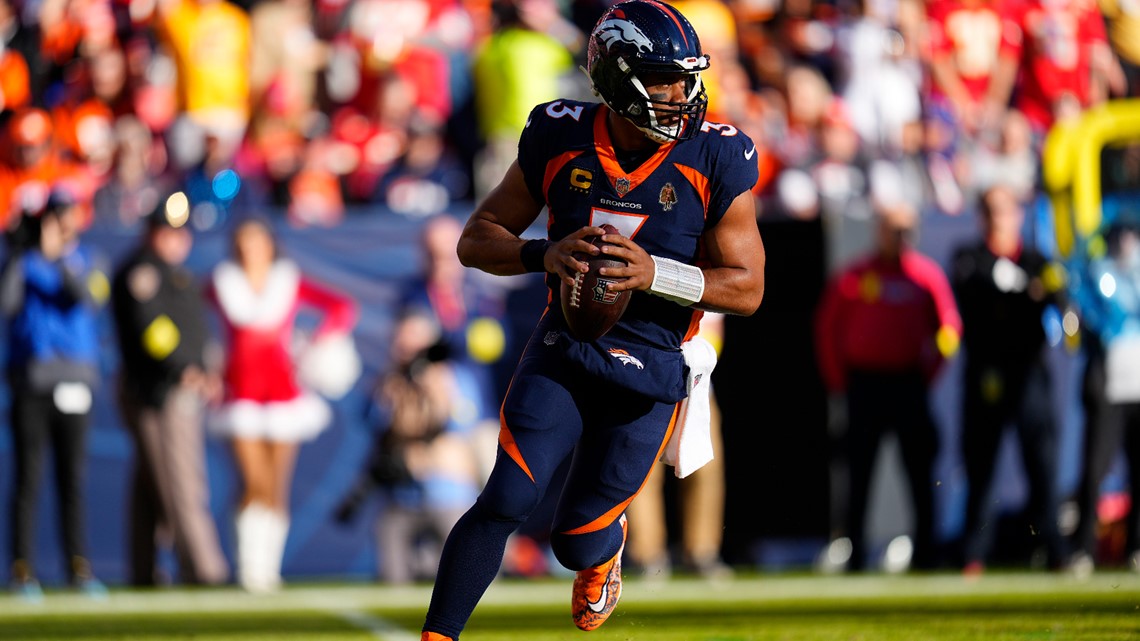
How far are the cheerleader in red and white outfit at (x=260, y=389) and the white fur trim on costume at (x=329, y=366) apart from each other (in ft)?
0.32

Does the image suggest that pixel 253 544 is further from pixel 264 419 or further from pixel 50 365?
pixel 50 365

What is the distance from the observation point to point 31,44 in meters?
12.8

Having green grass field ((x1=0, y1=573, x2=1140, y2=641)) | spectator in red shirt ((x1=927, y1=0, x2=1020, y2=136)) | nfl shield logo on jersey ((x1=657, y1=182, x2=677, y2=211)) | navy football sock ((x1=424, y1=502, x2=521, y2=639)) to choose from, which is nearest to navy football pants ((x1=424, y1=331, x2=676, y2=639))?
navy football sock ((x1=424, y1=502, x2=521, y2=639))

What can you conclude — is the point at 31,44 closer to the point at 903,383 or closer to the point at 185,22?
the point at 185,22

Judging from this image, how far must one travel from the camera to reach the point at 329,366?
10.5 metres

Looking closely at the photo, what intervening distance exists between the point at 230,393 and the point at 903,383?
168 inches

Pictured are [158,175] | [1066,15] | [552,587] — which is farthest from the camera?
[1066,15]

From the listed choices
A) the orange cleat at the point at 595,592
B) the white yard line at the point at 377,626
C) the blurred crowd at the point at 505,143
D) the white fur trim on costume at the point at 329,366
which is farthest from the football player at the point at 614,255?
the white fur trim on costume at the point at 329,366

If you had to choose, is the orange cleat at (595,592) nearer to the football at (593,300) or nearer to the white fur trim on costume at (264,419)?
the football at (593,300)

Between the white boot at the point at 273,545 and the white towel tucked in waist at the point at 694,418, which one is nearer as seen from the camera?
the white towel tucked in waist at the point at 694,418

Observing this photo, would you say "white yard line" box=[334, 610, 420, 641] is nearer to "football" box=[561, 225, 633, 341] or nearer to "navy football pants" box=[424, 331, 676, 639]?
"navy football pants" box=[424, 331, 676, 639]

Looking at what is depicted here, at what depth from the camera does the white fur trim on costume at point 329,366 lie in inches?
413

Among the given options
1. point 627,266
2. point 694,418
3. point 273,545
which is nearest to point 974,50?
point 273,545

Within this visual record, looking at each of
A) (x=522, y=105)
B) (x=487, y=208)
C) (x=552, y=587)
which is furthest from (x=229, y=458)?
(x=487, y=208)
